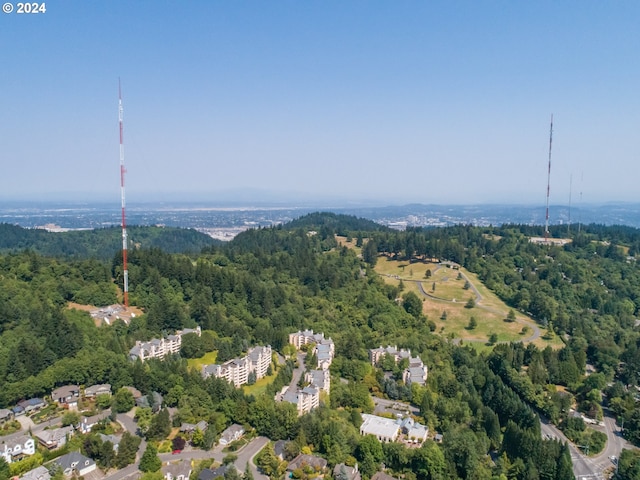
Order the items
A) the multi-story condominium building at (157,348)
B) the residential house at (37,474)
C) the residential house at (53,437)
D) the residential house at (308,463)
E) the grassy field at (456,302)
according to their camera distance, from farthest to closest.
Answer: the grassy field at (456,302)
the multi-story condominium building at (157,348)
the residential house at (53,437)
the residential house at (308,463)
the residential house at (37,474)

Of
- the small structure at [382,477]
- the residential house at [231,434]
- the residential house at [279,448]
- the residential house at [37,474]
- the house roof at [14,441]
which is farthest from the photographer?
the residential house at [231,434]

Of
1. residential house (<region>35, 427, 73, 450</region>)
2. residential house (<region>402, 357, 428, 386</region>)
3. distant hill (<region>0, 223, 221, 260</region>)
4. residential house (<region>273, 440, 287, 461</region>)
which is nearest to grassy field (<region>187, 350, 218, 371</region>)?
residential house (<region>35, 427, 73, 450</region>)

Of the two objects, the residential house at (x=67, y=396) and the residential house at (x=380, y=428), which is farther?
the residential house at (x=67, y=396)

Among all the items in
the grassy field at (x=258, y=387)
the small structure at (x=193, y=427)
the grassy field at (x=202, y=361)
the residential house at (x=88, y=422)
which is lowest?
the grassy field at (x=258, y=387)

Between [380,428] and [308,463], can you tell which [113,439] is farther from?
[380,428]

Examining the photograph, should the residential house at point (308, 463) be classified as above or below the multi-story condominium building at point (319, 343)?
below

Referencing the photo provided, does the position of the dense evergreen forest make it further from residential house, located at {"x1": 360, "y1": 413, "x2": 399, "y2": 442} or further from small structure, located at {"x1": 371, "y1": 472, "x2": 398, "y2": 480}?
residential house, located at {"x1": 360, "y1": 413, "x2": 399, "y2": 442}

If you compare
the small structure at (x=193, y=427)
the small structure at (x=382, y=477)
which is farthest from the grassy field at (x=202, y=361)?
the small structure at (x=382, y=477)

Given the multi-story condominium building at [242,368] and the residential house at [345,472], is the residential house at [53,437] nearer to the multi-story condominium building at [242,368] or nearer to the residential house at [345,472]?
the multi-story condominium building at [242,368]
